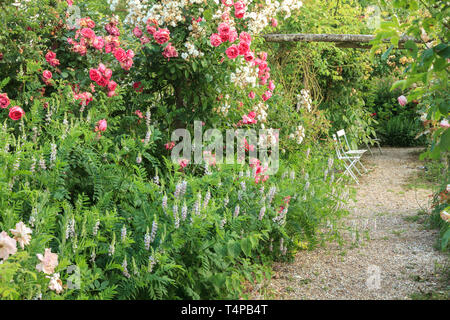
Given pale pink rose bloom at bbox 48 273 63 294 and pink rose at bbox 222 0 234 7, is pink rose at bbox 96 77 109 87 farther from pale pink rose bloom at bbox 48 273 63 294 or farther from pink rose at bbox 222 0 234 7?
pale pink rose bloom at bbox 48 273 63 294

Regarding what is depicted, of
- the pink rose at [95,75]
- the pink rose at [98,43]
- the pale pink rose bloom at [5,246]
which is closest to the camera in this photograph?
the pale pink rose bloom at [5,246]

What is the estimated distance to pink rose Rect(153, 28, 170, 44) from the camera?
174 inches

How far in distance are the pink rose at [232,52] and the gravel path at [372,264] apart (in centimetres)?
190

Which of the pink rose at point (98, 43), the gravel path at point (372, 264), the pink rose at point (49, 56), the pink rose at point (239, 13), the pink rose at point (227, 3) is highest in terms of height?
the pink rose at point (227, 3)

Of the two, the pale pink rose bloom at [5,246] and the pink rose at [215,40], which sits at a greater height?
the pink rose at [215,40]

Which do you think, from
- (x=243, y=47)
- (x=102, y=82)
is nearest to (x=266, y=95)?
(x=243, y=47)

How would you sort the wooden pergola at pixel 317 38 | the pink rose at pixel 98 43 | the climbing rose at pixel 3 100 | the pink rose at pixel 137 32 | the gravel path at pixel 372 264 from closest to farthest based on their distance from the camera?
the gravel path at pixel 372 264 → the climbing rose at pixel 3 100 → the pink rose at pixel 98 43 → the pink rose at pixel 137 32 → the wooden pergola at pixel 317 38

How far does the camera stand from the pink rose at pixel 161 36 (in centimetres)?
443

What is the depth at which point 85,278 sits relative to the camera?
7.74 ft

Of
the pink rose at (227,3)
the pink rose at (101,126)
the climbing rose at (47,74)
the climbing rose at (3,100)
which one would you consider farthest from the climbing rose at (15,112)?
the pink rose at (227,3)

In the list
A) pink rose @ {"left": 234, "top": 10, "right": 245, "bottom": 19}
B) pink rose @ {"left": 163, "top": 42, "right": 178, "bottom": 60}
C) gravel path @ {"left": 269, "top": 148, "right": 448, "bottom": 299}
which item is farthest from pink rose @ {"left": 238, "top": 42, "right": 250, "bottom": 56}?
gravel path @ {"left": 269, "top": 148, "right": 448, "bottom": 299}

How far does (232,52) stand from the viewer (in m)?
4.47

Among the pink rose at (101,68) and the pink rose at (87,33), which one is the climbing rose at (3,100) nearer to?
the pink rose at (101,68)

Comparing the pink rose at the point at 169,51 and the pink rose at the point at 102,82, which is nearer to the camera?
the pink rose at the point at 102,82
